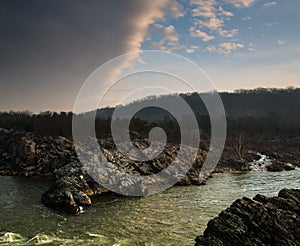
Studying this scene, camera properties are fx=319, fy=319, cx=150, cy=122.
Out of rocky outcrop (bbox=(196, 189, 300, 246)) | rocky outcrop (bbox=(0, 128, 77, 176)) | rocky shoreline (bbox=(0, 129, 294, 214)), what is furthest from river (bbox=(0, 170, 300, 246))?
rocky outcrop (bbox=(0, 128, 77, 176))

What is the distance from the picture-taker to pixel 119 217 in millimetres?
19234

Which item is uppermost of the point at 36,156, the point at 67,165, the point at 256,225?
the point at 36,156

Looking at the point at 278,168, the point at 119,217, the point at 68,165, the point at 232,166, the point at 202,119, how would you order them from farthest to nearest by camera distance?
the point at 202,119 < the point at 232,166 < the point at 278,168 < the point at 68,165 < the point at 119,217

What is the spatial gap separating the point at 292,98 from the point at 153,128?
143 meters

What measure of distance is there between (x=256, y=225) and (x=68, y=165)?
2201cm

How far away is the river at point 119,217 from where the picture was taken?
1530 centimetres

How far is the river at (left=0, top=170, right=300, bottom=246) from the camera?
15305 mm

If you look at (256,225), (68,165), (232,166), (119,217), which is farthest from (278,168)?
(256,225)

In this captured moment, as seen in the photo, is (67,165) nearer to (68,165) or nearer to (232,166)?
(68,165)

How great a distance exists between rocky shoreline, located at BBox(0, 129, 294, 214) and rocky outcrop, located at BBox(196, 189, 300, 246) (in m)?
11.1

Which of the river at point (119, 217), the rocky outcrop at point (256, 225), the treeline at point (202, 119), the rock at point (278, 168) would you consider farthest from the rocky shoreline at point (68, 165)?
the rocky outcrop at point (256, 225)

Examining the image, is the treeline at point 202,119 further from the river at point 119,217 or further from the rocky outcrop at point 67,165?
the river at point 119,217

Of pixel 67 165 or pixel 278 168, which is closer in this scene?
pixel 67 165

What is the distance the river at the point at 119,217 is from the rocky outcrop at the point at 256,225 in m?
2.81
